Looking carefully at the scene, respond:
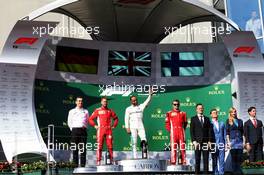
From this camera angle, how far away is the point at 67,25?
20.4 m

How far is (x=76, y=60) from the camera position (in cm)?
1543

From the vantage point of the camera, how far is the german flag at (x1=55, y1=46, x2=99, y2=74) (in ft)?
49.9

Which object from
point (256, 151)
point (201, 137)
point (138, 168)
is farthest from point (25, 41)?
point (256, 151)

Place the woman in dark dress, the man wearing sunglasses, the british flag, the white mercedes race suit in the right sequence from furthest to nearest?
the british flag
the white mercedes race suit
the man wearing sunglasses
the woman in dark dress

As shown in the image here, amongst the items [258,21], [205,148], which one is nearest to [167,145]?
[205,148]

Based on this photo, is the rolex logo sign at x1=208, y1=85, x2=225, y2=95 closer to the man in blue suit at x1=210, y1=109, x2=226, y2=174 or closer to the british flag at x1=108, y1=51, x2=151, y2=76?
the british flag at x1=108, y1=51, x2=151, y2=76

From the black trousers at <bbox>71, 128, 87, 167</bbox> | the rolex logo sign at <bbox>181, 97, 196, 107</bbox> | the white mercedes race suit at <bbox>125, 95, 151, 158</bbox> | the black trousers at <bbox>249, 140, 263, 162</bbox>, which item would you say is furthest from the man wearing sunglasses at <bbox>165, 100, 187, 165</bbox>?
the rolex logo sign at <bbox>181, 97, 196, 107</bbox>

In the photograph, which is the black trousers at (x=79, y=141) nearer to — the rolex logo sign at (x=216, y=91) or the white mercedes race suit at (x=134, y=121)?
the white mercedes race suit at (x=134, y=121)

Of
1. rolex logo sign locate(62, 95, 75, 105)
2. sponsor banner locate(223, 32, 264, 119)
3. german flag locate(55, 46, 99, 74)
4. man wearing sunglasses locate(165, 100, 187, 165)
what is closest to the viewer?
man wearing sunglasses locate(165, 100, 187, 165)

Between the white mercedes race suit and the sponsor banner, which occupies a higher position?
the sponsor banner

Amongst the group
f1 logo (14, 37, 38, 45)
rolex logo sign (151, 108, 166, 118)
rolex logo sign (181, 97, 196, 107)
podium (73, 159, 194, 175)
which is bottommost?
podium (73, 159, 194, 175)

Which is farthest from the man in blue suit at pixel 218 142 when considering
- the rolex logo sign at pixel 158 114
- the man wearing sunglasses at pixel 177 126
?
the rolex logo sign at pixel 158 114

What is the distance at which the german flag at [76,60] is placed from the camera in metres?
15.2

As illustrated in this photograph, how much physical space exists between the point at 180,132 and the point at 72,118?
2.53 metres
